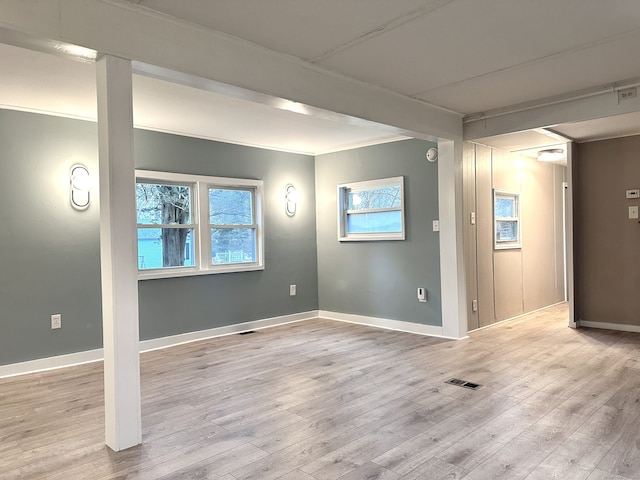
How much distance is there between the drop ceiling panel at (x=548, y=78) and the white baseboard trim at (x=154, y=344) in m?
3.37

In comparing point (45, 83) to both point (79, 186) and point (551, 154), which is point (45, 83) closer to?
point (79, 186)

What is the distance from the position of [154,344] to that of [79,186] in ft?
5.87

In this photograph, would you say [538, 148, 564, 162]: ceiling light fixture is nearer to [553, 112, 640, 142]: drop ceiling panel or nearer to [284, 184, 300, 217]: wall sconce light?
[553, 112, 640, 142]: drop ceiling panel

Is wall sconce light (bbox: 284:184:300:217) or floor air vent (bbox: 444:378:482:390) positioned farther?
wall sconce light (bbox: 284:184:300:217)

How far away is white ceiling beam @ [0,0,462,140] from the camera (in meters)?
2.23

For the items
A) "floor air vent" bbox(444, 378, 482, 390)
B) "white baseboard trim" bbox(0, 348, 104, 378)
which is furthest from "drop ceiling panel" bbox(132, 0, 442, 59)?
"white baseboard trim" bbox(0, 348, 104, 378)

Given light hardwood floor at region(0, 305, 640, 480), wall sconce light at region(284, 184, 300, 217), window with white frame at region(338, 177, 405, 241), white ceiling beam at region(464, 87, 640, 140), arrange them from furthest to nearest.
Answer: wall sconce light at region(284, 184, 300, 217), window with white frame at region(338, 177, 405, 241), white ceiling beam at region(464, 87, 640, 140), light hardwood floor at region(0, 305, 640, 480)

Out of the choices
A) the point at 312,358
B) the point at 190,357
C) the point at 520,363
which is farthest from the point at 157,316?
the point at 520,363

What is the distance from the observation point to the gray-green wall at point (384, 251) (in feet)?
17.5

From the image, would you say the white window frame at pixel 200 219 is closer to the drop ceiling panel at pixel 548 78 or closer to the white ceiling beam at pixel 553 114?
the drop ceiling panel at pixel 548 78

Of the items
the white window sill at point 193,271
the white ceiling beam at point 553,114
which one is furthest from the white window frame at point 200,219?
the white ceiling beam at point 553,114

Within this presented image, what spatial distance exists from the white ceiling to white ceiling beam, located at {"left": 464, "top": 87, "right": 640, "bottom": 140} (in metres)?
0.10

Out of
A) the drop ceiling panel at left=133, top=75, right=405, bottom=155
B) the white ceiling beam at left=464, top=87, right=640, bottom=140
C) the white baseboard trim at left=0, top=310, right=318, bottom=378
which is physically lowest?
the white baseboard trim at left=0, top=310, right=318, bottom=378

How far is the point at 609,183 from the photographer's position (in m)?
5.36
